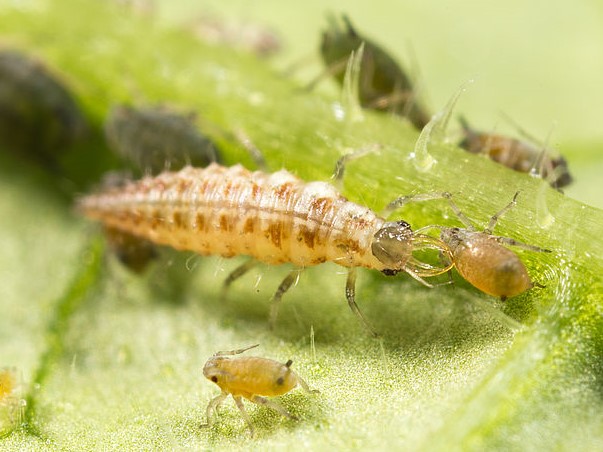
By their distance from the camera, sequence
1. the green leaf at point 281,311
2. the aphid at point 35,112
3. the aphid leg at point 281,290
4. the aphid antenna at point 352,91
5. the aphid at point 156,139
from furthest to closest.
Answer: the aphid at point 35,112 → the aphid at point 156,139 → the aphid antenna at point 352,91 → the aphid leg at point 281,290 → the green leaf at point 281,311

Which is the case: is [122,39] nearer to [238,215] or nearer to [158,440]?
[238,215]

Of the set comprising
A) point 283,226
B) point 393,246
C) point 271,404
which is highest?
point 393,246

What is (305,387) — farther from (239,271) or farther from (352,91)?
(352,91)

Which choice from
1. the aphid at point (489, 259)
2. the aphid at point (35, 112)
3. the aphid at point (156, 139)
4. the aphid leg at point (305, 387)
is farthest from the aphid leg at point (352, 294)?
the aphid at point (35, 112)

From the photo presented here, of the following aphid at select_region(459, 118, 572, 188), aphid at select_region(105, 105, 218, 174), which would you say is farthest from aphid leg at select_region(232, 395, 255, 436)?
aphid at select_region(459, 118, 572, 188)

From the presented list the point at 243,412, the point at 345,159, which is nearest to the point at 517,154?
the point at 345,159

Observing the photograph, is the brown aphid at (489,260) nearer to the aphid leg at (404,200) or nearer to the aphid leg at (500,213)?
the aphid leg at (500,213)

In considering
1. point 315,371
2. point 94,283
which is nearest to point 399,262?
point 315,371
